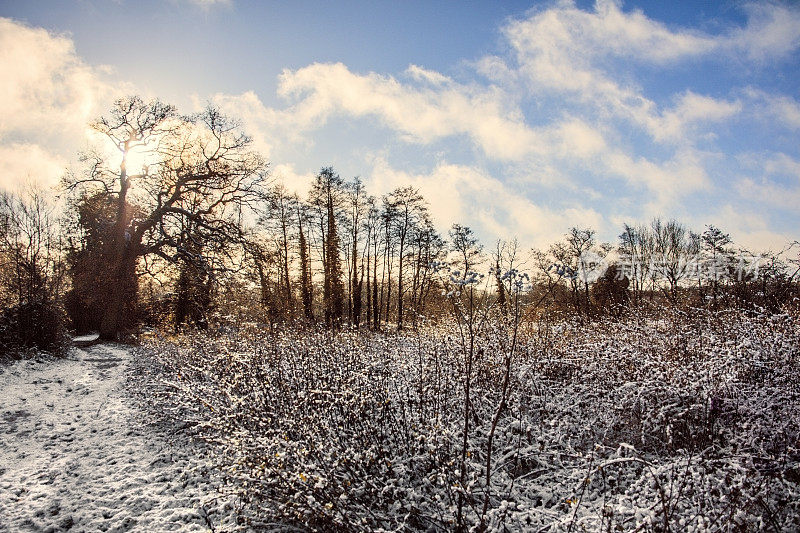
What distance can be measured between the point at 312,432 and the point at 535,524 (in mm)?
2155

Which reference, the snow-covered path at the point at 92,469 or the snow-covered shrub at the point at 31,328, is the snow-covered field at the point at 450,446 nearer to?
the snow-covered path at the point at 92,469

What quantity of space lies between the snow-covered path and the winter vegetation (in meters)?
0.38

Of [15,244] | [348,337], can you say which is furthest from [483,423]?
[15,244]

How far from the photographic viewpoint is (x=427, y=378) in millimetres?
5492

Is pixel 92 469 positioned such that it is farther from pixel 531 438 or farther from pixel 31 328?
pixel 31 328

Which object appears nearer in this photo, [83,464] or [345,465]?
[345,465]

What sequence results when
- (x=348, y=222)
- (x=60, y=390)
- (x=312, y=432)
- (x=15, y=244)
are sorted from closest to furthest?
(x=312, y=432) → (x=60, y=390) → (x=15, y=244) → (x=348, y=222)

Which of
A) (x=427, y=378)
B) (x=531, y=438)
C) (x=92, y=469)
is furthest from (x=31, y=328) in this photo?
(x=531, y=438)

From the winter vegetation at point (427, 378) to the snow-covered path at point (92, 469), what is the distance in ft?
1.25

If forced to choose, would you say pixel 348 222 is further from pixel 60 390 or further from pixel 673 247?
pixel 673 247

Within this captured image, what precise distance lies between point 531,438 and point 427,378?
60.4 inches

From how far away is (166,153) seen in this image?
1784 centimetres

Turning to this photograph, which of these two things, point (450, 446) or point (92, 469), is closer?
point (450, 446)

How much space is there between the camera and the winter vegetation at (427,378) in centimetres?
314
